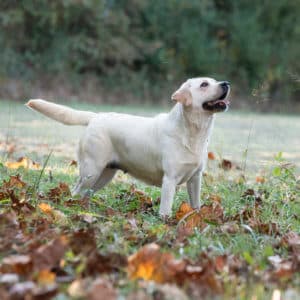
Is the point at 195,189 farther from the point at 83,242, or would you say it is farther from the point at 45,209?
the point at 83,242

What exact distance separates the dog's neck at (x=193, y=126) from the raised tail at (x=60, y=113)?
33.9 inches

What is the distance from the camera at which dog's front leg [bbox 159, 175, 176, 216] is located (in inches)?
187

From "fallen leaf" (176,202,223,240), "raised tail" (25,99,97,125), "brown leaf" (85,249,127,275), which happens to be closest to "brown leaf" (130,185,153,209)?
"raised tail" (25,99,97,125)

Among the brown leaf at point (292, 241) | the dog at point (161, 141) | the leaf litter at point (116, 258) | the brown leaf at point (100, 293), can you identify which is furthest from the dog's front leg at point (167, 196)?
the brown leaf at point (100, 293)

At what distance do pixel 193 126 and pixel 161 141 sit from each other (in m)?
0.25

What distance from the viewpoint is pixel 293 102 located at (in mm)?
26938

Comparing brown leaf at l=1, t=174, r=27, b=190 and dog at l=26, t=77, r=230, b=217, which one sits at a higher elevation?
dog at l=26, t=77, r=230, b=217

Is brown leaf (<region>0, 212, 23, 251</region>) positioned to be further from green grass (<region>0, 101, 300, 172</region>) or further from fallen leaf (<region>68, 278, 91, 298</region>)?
green grass (<region>0, 101, 300, 172</region>)

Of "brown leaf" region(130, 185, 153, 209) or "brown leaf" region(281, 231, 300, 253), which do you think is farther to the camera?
"brown leaf" region(130, 185, 153, 209)

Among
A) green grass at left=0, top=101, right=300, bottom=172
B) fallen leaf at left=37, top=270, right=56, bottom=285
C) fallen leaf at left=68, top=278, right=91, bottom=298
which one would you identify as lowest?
green grass at left=0, top=101, right=300, bottom=172

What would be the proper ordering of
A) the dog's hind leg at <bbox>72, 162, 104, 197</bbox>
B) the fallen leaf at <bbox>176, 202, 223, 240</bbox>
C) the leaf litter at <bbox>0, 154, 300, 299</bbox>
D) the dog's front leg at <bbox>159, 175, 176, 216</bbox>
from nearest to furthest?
the leaf litter at <bbox>0, 154, 300, 299</bbox> → the fallen leaf at <bbox>176, 202, 223, 240</bbox> → the dog's front leg at <bbox>159, 175, 176, 216</bbox> → the dog's hind leg at <bbox>72, 162, 104, 197</bbox>

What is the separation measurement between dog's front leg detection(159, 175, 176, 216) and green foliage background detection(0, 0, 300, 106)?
61.6 ft

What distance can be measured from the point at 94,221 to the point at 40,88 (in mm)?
19246

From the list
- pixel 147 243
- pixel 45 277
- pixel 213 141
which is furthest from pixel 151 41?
pixel 45 277
